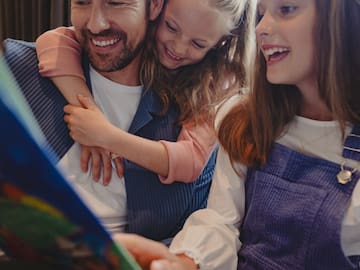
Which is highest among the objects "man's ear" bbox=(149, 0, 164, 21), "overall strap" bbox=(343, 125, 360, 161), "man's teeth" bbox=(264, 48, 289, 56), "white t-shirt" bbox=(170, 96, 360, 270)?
"man's ear" bbox=(149, 0, 164, 21)

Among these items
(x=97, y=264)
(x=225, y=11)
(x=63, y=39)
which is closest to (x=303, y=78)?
(x=225, y=11)

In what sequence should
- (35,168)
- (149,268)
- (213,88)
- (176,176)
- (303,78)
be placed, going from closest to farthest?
(35,168) < (149,268) < (303,78) < (176,176) < (213,88)

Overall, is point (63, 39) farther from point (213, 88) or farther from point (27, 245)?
point (27, 245)

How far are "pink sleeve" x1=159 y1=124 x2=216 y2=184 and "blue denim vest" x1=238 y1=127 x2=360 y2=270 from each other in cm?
14

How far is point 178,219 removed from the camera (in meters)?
1.15

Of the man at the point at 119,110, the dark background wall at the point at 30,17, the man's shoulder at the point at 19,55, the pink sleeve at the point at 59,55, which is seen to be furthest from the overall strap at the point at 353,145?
the dark background wall at the point at 30,17

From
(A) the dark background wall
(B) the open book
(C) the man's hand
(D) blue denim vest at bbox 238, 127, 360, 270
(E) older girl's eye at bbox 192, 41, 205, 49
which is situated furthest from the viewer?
(A) the dark background wall

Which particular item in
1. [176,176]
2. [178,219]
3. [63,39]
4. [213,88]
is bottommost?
[178,219]

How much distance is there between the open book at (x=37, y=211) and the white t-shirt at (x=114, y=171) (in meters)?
0.55

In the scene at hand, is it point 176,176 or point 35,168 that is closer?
point 35,168

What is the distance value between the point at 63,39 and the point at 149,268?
638mm

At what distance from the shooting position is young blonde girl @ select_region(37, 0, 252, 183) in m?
1.07

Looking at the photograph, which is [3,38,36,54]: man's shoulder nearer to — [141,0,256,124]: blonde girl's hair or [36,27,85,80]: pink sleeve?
[36,27,85,80]: pink sleeve

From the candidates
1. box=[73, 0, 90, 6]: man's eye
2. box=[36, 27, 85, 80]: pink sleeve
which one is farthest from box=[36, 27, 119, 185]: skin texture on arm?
box=[73, 0, 90, 6]: man's eye
